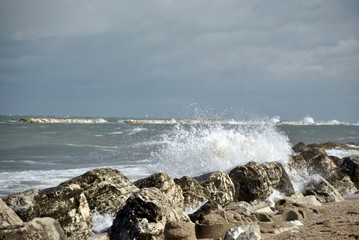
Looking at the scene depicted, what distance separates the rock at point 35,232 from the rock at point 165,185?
2960 millimetres

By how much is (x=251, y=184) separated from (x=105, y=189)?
Result: 4.26 metres

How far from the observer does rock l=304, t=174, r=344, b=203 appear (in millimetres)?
11016

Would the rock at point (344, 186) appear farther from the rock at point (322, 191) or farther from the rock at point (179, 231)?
the rock at point (179, 231)

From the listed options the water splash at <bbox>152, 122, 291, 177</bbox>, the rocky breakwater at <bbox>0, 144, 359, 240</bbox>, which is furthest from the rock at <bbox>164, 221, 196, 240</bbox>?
the water splash at <bbox>152, 122, 291, 177</bbox>

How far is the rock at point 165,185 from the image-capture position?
26.3ft

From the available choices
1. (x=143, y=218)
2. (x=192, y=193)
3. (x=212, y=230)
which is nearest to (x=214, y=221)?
(x=212, y=230)

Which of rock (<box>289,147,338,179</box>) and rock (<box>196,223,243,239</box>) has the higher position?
rock (<box>289,147,338,179</box>)

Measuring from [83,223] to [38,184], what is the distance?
5988 millimetres

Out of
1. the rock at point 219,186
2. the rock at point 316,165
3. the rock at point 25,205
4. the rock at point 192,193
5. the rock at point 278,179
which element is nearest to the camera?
the rock at point 25,205

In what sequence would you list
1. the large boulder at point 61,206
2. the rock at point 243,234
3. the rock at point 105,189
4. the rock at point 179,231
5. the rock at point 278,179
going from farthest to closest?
the rock at point 278,179 < the rock at point 105,189 < the large boulder at point 61,206 < the rock at point 179,231 < the rock at point 243,234

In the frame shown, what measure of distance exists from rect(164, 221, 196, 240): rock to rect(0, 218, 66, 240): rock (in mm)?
1359

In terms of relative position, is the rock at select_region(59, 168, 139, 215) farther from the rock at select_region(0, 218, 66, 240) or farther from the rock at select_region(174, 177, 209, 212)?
the rock at select_region(0, 218, 66, 240)

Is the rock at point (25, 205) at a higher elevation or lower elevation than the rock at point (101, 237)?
higher

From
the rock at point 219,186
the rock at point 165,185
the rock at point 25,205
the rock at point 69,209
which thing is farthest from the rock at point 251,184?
the rock at point 25,205
